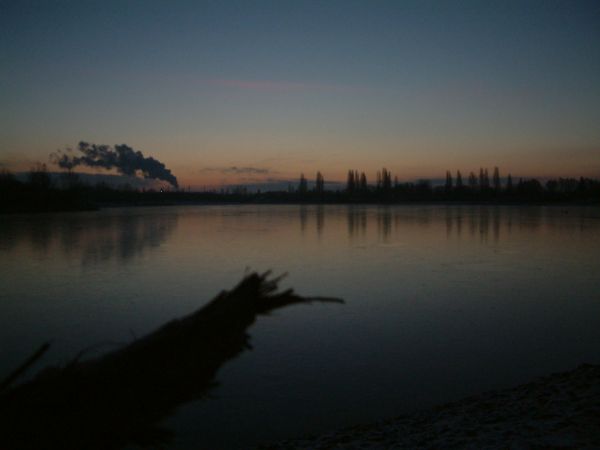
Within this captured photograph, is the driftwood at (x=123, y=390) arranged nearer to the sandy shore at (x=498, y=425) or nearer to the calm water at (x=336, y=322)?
the calm water at (x=336, y=322)

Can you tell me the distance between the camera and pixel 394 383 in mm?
5258

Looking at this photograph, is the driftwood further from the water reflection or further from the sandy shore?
the water reflection

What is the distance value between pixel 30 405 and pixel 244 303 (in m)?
0.76

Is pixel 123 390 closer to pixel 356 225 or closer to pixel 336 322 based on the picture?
pixel 336 322

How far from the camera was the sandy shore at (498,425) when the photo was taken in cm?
354

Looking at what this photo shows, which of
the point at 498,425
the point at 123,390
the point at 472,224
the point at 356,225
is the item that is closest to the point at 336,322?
the point at 498,425

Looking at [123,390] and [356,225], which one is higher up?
[123,390]

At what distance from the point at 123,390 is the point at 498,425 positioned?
3.64 meters

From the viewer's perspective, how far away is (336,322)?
7695 millimetres

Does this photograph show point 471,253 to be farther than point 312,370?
Yes

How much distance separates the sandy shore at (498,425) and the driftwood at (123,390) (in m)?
2.64

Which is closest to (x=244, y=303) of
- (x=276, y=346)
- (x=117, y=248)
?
(x=276, y=346)

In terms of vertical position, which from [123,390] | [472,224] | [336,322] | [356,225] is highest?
[123,390]

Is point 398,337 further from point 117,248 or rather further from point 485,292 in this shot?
point 117,248
